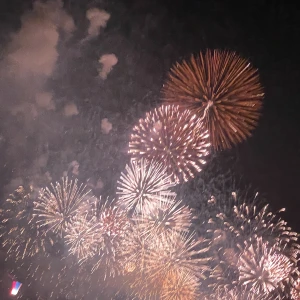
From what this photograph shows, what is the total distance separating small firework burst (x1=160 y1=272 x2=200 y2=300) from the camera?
12.9 ft

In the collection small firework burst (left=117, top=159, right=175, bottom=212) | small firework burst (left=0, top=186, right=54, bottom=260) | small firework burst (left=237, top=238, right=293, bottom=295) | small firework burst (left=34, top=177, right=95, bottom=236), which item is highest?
small firework burst (left=0, top=186, right=54, bottom=260)

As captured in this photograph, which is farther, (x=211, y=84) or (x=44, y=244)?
(x=44, y=244)

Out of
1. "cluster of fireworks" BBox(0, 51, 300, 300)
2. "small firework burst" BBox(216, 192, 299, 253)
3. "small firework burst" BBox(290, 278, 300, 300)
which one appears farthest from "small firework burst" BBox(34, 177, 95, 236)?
"small firework burst" BBox(290, 278, 300, 300)

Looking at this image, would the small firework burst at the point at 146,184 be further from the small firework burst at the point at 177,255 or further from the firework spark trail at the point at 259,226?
the firework spark trail at the point at 259,226

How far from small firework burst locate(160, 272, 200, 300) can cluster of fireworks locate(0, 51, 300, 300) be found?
1cm

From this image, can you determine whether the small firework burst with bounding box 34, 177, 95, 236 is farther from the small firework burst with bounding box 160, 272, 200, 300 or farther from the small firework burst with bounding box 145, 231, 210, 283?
the small firework burst with bounding box 160, 272, 200, 300

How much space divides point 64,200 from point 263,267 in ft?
7.92

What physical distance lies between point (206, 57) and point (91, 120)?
171 centimetres

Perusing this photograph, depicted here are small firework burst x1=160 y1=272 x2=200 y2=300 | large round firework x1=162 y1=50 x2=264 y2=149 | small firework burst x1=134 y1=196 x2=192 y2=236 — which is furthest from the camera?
small firework burst x1=160 y1=272 x2=200 y2=300

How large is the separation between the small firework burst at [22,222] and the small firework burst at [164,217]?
1.91m

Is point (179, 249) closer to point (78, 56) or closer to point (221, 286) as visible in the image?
point (221, 286)

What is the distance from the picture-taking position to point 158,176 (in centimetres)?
355

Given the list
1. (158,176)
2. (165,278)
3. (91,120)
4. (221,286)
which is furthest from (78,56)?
(221,286)

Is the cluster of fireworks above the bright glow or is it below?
below
